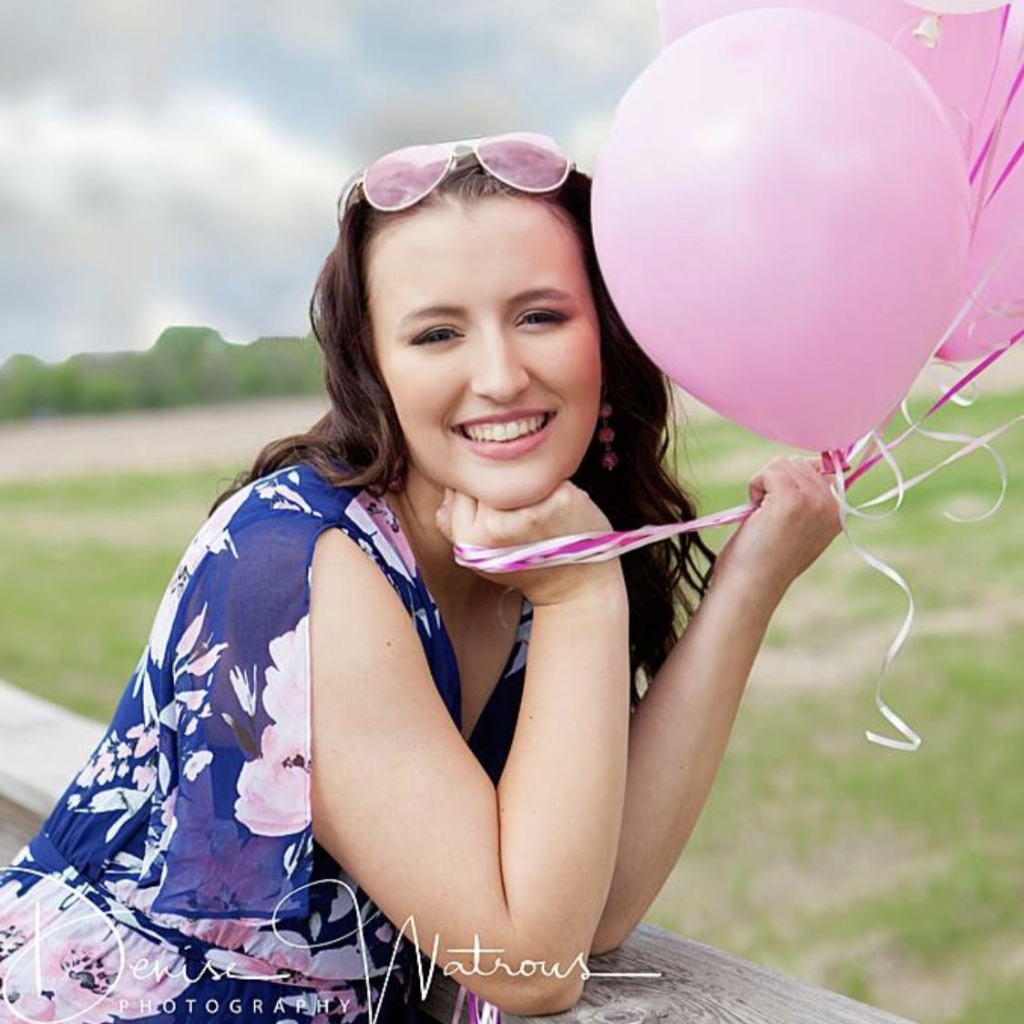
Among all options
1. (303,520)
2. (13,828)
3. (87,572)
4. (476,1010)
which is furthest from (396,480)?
(87,572)

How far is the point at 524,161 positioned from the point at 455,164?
6 centimetres

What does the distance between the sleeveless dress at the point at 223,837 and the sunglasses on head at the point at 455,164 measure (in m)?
0.26

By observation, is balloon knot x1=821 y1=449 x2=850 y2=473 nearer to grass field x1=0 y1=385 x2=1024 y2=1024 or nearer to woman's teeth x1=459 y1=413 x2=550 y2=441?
woman's teeth x1=459 y1=413 x2=550 y2=441

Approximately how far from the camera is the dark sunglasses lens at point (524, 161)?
53.9 inches

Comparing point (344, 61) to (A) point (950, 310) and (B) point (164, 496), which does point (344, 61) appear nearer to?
(B) point (164, 496)

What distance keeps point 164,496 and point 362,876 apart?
9316 millimetres

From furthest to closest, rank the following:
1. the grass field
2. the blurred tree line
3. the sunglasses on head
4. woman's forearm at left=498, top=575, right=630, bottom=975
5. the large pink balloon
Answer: the blurred tree line < the grass field < the sunglasses on head < woman's forearm at left=498, top=575, right=630, bottom=975 < the large pink balloon

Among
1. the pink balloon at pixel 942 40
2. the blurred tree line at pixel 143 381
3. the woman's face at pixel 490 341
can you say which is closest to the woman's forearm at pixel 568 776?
the woman's face at pixel 490 341

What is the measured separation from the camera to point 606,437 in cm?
152

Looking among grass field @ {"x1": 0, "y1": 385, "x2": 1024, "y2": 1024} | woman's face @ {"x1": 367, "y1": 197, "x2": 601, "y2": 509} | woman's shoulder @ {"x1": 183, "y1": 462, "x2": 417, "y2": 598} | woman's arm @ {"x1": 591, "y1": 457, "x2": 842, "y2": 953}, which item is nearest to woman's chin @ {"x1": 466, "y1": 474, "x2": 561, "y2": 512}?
woman's face @ {"x1": 367, "y1": 197, "x2": 601, "y2": 509}

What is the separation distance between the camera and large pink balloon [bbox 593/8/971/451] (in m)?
1.11

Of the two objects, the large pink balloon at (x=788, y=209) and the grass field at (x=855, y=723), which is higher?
the large pink balloon at (x=788, y=209)

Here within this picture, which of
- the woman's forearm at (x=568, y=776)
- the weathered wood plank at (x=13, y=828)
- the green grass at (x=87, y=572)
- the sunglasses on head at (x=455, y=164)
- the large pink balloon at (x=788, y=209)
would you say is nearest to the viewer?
the large pink balloon at (x=788, y=209)

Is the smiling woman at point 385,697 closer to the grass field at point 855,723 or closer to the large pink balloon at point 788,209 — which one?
the large pink balloon at point 788,209
